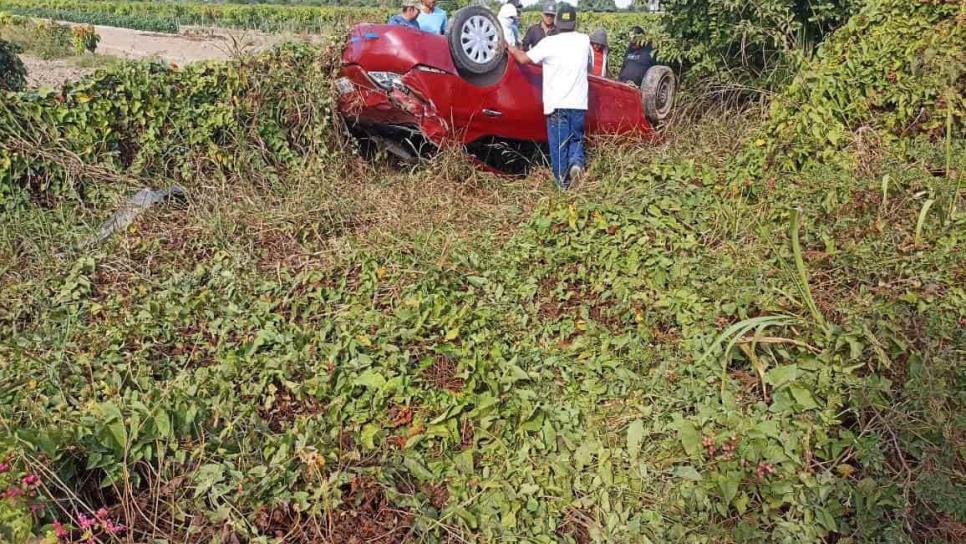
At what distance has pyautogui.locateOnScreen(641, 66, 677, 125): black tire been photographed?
7.04 meters

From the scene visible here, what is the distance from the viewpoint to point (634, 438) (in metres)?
2.96

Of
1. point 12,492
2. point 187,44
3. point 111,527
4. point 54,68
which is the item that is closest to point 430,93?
point 111,527

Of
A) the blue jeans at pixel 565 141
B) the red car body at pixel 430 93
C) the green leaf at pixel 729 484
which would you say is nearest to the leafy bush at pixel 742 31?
the blue jeans at pixel 565 141

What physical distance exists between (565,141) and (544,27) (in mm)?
1974

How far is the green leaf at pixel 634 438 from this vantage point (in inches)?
115

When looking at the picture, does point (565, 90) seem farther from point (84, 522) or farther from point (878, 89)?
point (84, 522)

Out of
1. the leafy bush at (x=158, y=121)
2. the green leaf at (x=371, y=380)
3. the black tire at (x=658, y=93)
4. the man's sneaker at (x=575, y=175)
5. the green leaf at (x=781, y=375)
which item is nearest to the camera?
the green leaf at (x=781, y=375)

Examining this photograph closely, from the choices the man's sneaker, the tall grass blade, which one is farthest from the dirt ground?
the tall grass blade

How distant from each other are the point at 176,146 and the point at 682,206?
3.84 metres

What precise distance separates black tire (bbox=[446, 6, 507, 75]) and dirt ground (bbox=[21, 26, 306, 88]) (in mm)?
1765

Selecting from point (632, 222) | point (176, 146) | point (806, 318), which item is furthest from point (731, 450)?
point (176, 146)

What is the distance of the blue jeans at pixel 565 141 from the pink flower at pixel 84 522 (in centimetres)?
437

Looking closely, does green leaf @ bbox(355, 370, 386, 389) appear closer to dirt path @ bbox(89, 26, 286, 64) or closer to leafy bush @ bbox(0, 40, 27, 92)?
dirt path @ bbox(89, 26, 286, 64)

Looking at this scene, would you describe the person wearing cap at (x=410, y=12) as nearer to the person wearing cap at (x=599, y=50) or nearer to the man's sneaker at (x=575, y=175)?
the person wearing cap at (x=599, y=50)
